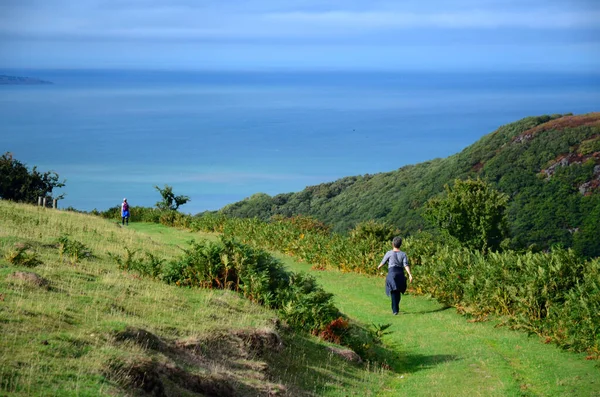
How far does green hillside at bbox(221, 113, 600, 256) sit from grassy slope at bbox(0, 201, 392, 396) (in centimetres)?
3341

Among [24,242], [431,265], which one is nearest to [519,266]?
[431,265]

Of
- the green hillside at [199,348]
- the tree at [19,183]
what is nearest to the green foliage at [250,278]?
the green hillside at [199,348]

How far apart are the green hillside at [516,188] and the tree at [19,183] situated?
2103 cm

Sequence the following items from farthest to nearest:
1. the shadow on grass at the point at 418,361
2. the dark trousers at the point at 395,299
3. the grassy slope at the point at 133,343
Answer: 1. the dark trousers at the point at 395,299
2. the shadow on grass at the point at 418,361
3. the grassy slope at the point at 133,343

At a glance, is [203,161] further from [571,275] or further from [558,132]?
[571,275]

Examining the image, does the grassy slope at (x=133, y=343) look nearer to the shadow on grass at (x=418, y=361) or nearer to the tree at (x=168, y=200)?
the shadow on grass at (x=418, y=361)

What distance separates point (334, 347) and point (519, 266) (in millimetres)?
6150

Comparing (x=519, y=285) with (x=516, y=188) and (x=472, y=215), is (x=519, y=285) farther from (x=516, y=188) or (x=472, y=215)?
(x=516, y=188)

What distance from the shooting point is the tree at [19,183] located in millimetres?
40719

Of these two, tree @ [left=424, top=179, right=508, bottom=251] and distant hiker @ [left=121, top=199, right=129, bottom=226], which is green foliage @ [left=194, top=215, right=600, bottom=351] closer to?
tree @ [left=424, top=179, right=508, bottom=251]

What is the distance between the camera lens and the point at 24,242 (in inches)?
614

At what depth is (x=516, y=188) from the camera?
59.3 m

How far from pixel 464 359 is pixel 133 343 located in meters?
6.39

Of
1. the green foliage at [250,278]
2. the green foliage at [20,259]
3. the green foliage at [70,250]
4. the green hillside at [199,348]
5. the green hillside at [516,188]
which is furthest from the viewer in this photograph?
the green hillside at [516,188]
